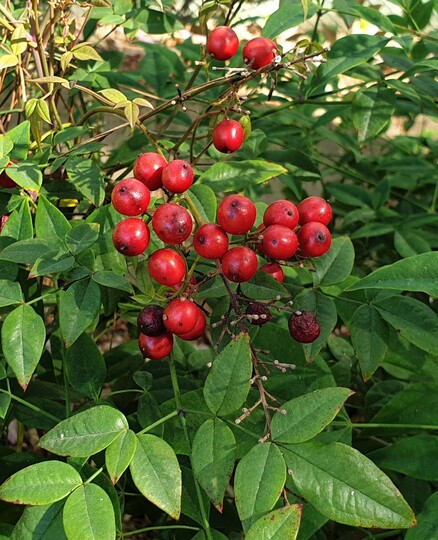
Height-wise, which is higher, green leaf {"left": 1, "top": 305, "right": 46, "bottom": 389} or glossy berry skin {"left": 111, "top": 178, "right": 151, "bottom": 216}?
glossy berry skin {"left": 111, "top": 178, "right": 151, "bottom": 216}

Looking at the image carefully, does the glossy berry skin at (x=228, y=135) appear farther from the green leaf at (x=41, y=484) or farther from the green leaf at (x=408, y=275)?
the green leaf at (x=41, y=484)

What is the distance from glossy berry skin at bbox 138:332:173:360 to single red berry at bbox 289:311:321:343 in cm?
16

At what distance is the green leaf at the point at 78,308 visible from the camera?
2.88 ft

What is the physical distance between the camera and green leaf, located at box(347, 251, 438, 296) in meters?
0.83

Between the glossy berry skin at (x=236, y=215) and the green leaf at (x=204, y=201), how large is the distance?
70mm

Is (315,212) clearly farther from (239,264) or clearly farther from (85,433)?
(85,433)

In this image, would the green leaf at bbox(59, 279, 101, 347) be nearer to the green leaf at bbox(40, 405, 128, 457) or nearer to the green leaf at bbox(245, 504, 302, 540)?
the green leaf at bbox(40, 405, 128, 457)

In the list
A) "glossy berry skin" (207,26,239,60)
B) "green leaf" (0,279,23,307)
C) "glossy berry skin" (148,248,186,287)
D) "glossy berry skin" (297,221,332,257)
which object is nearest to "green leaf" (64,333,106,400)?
"green leaf" (0,279,23,307)

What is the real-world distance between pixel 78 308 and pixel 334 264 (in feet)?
1.15

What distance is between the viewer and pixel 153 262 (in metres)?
0.84

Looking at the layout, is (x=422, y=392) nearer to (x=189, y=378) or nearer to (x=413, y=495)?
(x=413, y=495)

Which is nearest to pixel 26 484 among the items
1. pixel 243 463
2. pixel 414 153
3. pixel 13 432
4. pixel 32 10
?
pixel 243 463

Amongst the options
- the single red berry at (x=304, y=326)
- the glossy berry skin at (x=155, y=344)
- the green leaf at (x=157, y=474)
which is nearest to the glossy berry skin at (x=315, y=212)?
the single red berry at (x=304, y=326)

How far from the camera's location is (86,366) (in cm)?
103
